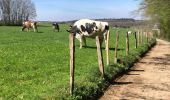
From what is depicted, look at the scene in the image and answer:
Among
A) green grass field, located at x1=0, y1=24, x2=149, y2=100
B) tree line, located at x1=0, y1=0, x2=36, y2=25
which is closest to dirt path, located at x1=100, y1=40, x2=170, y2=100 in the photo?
green grass field, located at x1=0, y1=24, x2=149, y2=100

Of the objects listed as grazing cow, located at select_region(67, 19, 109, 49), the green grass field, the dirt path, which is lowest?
the dirt path

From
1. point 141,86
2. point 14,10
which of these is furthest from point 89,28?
point 14,10

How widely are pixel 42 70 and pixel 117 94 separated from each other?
3.33m

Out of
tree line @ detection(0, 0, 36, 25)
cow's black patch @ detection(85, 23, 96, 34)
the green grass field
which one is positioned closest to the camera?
the green grass field

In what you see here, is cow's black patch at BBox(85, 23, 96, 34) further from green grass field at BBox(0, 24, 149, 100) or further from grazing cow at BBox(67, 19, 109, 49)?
green grass field at BBox(0, 24, 149, 100)

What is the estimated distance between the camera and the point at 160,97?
40.8 ft

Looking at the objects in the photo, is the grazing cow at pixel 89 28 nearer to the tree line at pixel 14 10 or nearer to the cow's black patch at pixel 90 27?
the cow's black patch at pixel 90 27

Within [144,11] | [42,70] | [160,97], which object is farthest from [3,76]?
[144,11]

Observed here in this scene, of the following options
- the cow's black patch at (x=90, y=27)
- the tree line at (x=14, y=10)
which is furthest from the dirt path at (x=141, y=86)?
the tree line at (x=14, y=10)

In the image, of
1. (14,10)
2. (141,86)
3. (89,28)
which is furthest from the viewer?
(14,10)

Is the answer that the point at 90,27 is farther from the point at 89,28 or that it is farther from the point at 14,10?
the point at 14,10

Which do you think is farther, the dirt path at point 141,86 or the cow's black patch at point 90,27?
the cow's black patch at point 90,27

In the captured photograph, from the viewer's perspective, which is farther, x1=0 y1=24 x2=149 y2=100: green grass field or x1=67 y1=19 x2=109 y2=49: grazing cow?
x1=67 y1=19 x2=109 y2=49: grazing cow

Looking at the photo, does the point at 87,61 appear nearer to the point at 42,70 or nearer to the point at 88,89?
the point at 42,70
